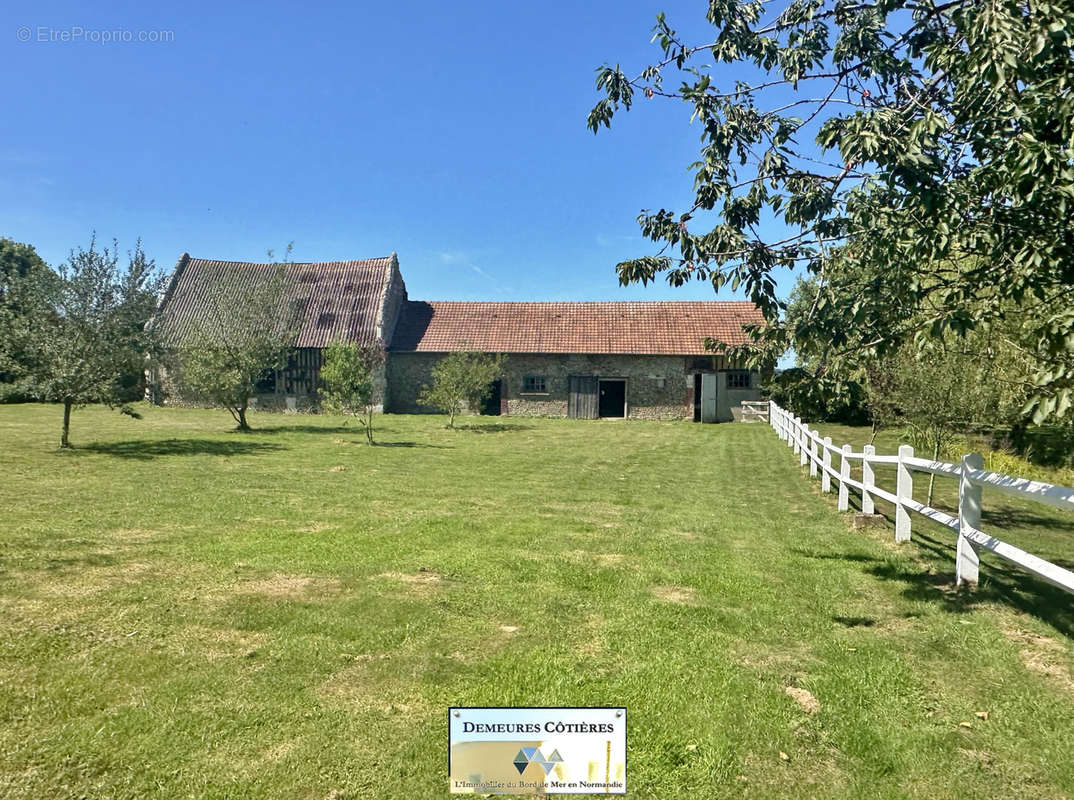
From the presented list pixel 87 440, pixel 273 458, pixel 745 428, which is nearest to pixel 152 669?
pixel 273 458

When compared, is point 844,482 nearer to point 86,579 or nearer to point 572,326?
point 86,579

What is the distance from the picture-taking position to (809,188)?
534 centimetres

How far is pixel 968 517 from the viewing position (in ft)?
19.6

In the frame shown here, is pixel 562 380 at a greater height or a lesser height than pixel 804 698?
greater

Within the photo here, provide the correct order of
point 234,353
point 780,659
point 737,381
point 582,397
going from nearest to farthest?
1. point 780,659
2. point 234,353
3. point 737,381
4. point 582,397

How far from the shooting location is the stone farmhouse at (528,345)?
1238 inches

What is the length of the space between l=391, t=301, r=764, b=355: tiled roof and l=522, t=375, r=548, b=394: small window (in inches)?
54.8

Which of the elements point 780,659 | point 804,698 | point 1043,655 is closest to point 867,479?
point 1043,655

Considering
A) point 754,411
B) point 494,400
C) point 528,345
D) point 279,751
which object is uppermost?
point 528,345

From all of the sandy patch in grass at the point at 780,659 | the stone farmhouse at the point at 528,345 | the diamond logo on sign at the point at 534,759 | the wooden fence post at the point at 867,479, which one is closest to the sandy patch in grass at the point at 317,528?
the sandy patch in grass at the point at 780,659

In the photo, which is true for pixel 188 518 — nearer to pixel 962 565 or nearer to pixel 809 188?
pixel 809 188

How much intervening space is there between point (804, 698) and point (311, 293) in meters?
35.2

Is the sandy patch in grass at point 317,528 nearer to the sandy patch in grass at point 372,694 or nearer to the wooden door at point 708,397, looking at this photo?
the sandy patch in grass at point 372,694

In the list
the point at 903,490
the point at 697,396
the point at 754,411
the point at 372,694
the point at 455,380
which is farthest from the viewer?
the point at 697,396
